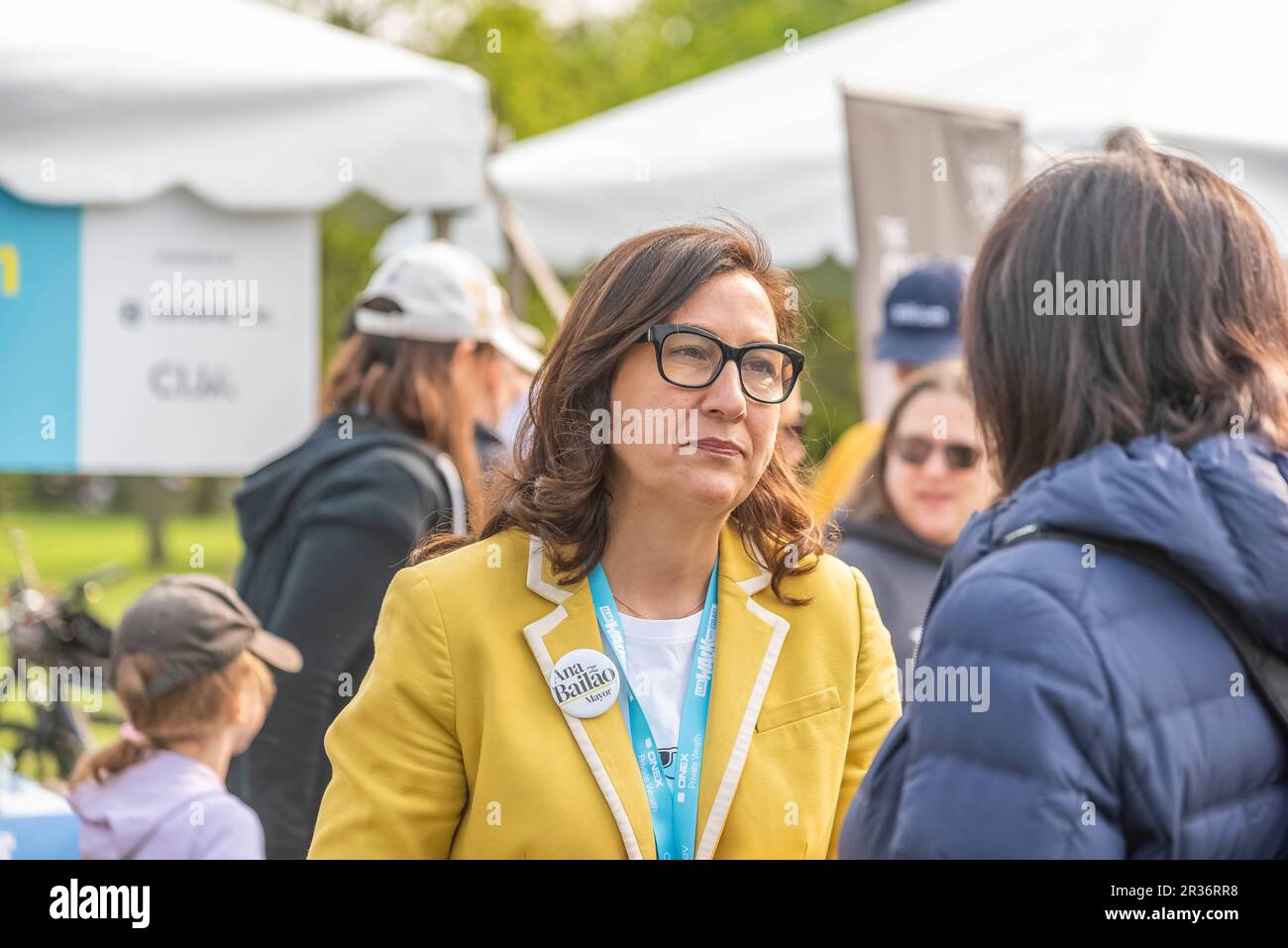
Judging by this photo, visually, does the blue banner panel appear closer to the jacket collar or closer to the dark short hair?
the jacket collar

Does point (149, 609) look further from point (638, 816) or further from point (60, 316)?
point (638, 816)

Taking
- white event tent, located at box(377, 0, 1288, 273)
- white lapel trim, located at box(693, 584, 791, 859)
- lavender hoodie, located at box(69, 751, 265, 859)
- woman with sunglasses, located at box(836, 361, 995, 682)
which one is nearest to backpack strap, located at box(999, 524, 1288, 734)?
white lapel trim, located at box(693, 584, 791, 859)

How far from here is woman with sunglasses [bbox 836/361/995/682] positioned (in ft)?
12.2

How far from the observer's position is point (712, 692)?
2.01 metres

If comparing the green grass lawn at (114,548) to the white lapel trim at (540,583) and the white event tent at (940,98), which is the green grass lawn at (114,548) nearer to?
the white event tent at (940,98)

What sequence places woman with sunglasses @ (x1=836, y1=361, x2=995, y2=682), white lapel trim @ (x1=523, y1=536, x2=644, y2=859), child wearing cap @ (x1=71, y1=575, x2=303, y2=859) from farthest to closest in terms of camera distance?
woman with sunglasses @ (x1=836, y1=361, x2=995, y2=682), child wearing cap @ (x1=71, y1=575, x2=303, y2=859), white lapel trim @ (x1=523, y1=536, x2=644, y2=859)

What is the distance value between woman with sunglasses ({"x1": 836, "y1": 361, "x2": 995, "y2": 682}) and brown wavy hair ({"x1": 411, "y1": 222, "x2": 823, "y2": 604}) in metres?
1.51

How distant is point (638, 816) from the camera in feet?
→ 6.21

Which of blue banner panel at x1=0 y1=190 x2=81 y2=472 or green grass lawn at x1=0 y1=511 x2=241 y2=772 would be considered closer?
blue banner panel at x1=0 y1=190 x2=81 y2=472

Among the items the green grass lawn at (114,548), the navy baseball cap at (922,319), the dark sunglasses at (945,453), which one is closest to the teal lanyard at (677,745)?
the dark sunglasses at (945,453)

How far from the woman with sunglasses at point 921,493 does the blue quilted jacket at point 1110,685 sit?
2197 millimetres

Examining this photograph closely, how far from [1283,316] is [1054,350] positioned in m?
0.29
